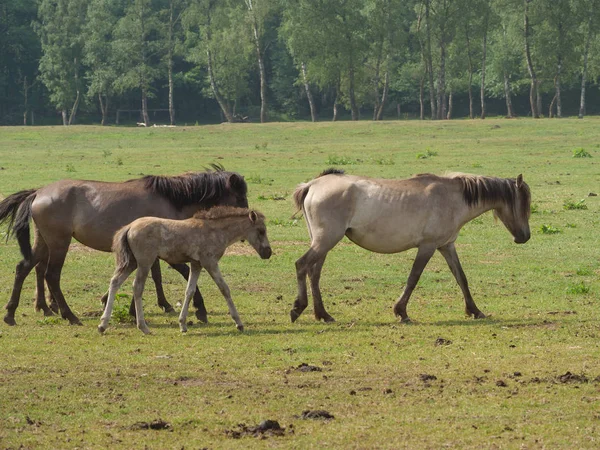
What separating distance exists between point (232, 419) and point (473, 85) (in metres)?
82.8

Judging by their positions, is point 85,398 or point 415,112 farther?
point 415,112

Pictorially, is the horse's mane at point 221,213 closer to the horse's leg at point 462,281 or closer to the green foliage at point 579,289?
the horse's leg at point 462,281

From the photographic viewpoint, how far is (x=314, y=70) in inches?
2948

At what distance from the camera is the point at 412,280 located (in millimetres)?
12742

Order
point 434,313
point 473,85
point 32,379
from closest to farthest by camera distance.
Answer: point 32,379, point 434,313, point 473,85

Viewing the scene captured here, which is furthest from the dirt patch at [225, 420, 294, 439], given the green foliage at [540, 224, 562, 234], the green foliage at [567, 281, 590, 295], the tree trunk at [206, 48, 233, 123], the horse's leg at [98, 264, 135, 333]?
the tree trunk at [206, 48, 233, 123]

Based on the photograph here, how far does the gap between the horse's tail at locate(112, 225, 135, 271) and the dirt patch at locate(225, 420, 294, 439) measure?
444cm

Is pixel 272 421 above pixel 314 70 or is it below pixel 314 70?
below

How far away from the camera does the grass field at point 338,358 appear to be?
7.77m

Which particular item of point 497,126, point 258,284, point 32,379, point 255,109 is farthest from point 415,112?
point 32,379

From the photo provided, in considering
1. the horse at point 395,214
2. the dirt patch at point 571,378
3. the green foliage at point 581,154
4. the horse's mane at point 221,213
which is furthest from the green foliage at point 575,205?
the dirt patch at point 571,378

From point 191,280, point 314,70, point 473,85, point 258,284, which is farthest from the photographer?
point 473,85

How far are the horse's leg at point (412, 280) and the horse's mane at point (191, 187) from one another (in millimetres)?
2709

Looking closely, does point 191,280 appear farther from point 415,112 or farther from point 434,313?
point 415,112
